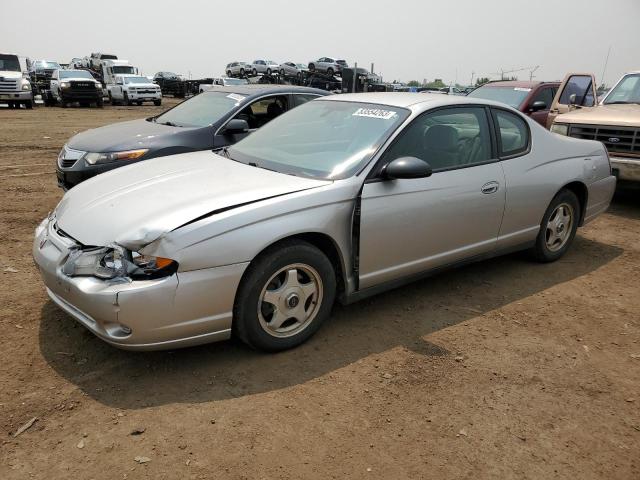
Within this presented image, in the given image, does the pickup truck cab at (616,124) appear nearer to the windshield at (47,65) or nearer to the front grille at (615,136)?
the front grille at (615,136)

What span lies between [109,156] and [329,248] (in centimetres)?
355

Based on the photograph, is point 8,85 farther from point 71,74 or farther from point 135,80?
point 135,80

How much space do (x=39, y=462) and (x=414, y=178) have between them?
8.59 ft

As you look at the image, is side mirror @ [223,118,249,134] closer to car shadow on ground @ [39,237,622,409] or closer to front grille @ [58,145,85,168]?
front grille @ [58,145,85,168]

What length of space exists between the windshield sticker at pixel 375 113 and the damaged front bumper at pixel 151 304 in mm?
1612

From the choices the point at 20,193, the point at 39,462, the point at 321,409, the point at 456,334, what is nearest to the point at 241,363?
the point at 321,409

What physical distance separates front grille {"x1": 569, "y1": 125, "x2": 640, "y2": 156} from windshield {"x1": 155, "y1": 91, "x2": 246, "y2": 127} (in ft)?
15.6

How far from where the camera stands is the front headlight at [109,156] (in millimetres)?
5762

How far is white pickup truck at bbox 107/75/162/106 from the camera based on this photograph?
1135 inches

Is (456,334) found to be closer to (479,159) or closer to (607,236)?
(479,159)

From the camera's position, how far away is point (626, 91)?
25.9 ft

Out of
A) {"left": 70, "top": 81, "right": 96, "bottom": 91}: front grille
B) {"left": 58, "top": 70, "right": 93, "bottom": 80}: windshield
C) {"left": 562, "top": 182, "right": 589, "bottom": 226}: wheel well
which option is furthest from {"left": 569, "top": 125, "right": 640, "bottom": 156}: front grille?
{"left": 58, "top": 70, "right": 93, "bottom": 80}: windshield

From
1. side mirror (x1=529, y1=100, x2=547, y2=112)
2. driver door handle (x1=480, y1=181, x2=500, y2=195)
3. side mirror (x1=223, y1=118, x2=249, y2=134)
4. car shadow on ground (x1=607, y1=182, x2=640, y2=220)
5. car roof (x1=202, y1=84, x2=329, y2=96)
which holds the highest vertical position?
car roof (x1=202, y1=84, x2=329, y2=96)

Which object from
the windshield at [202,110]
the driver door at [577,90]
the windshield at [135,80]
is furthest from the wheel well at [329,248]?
the windshield at [135,80]
